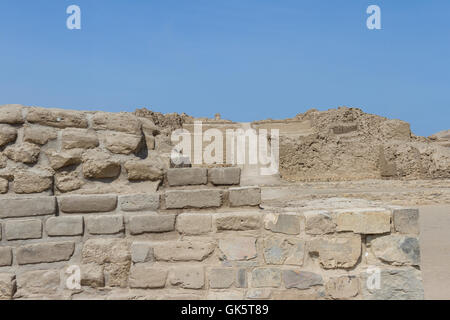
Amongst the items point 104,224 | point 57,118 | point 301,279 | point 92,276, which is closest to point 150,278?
point 92,276

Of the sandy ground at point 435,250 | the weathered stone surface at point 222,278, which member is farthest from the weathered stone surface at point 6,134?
the sandy ground at point 435,250

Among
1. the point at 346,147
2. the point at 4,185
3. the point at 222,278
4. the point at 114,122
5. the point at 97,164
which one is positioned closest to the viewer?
the point at 222,278

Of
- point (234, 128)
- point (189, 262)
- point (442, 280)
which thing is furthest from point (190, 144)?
point (189, 262)

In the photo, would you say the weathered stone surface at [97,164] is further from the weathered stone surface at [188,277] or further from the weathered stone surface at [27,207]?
the weathered stone surface at [188,277]

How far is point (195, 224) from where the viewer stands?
3.25 m

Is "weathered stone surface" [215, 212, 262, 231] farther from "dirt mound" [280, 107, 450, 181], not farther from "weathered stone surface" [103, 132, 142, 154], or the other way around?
"dirt mound" [280, 107, 450, 181]

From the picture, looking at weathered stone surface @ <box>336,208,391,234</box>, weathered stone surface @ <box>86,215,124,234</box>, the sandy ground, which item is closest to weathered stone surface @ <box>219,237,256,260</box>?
weathered stone surface @ <box>336,208,391,234</box>

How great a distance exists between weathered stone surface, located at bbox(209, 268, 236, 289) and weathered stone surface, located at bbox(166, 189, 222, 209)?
506 mm

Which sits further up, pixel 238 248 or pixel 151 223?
pixel 151 223

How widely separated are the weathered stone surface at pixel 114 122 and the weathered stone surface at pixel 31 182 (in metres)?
0.58

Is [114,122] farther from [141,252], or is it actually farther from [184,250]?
[184,250]

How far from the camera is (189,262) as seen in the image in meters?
3.23

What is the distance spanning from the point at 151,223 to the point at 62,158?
91cm

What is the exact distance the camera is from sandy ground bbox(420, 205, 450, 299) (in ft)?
15.7
